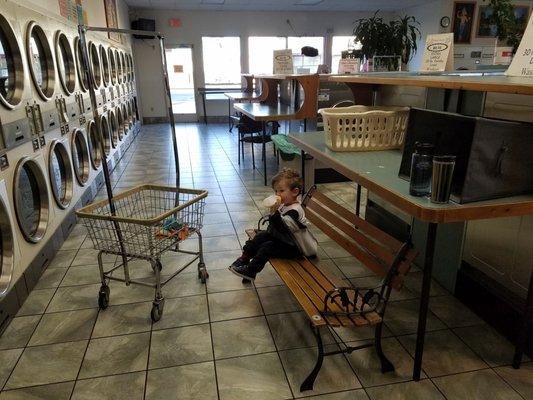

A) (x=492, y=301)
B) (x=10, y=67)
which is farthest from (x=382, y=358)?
(x=10, y=67)

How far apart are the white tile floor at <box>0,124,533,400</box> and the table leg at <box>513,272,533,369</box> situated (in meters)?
0.06

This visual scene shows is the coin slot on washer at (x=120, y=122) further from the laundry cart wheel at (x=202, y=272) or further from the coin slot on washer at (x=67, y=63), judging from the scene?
the laundry cart wheel at (x=202, y=272)

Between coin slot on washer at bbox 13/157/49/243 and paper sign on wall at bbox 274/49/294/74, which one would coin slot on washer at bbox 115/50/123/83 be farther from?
coin slot on washer at bbox 13/157/49/243

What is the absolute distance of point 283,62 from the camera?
5531mm

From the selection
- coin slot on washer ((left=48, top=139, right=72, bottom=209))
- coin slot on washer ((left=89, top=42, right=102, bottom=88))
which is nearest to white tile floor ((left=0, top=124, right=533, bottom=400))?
coin slot on washer ((left=48, top=139, right=72, bottom=209))

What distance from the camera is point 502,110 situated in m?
1.94

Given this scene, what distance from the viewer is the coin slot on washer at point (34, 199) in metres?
2.71

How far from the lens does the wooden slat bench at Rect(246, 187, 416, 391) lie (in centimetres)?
166

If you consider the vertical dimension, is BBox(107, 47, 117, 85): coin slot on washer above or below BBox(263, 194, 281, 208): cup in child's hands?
above

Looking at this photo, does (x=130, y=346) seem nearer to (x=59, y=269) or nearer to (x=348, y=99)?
(x=59, y=269)

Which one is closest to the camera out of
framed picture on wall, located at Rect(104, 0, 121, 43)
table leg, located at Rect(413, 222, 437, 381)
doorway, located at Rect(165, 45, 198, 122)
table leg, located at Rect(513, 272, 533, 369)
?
table leg, located at Rect(413, 222, 437, 381)

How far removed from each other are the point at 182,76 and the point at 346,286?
9947 millimetres

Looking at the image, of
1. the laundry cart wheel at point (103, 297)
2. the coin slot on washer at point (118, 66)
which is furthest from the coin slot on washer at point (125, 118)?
the laundry cart wheel at point (103, 297)

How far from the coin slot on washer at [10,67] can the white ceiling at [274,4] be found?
275 inches
